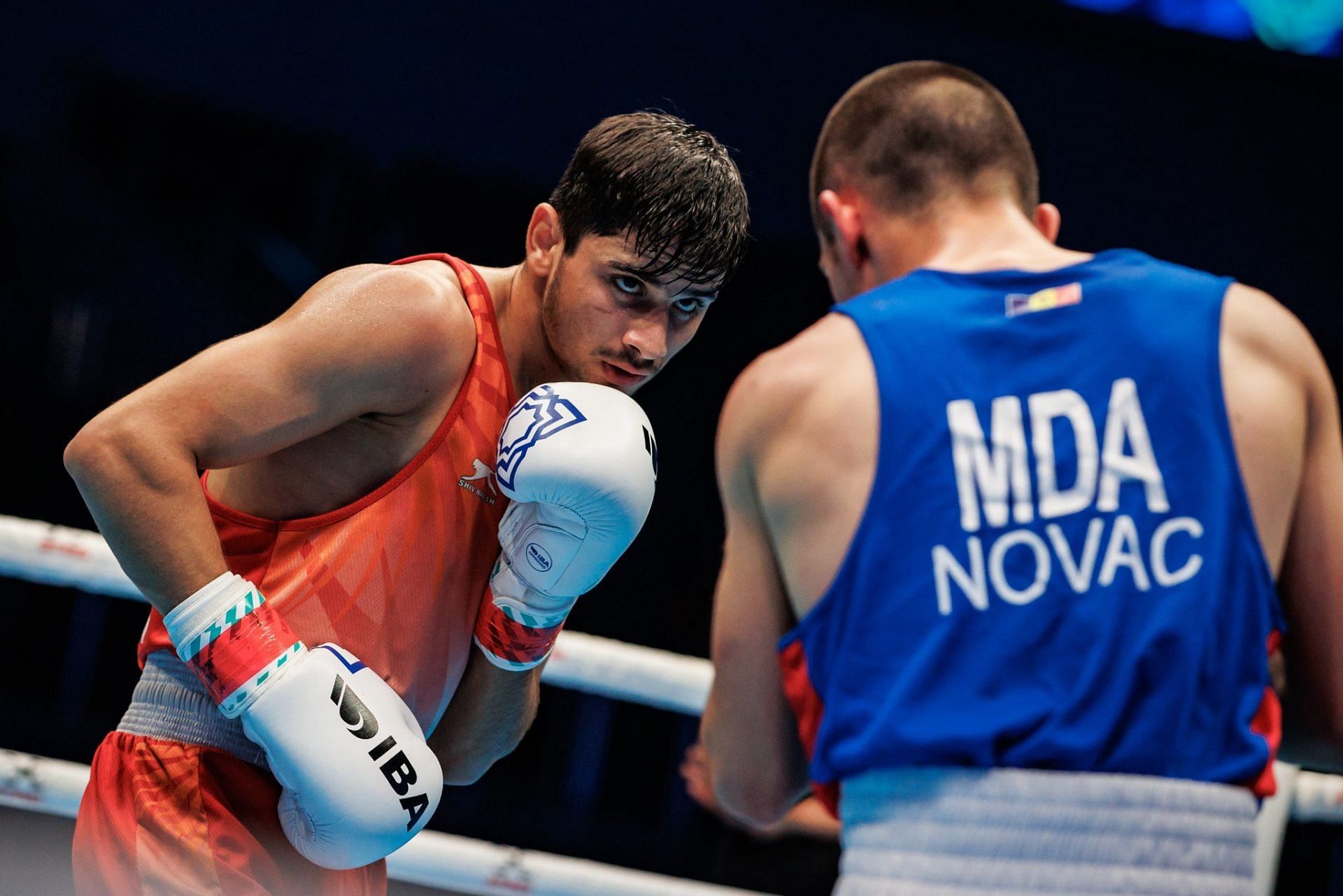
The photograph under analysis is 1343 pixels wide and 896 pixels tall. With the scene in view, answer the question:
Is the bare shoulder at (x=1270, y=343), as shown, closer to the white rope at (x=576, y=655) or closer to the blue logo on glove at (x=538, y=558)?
the blue logo on glove at (x=538, y=558)

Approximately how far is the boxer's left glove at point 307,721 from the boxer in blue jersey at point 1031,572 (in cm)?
49

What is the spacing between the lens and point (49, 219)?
237 inches

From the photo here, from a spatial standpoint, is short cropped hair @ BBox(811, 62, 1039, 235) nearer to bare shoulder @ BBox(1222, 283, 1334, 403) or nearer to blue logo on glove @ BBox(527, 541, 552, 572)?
bare shoulder @ BBox(1222, 283, 1334, 403)

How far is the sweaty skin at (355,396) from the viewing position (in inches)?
64.9

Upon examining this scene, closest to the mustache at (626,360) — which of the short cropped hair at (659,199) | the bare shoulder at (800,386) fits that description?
the short cropped hair at (659,199)

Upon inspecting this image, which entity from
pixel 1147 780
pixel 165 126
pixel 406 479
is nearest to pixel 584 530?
pixel 406 479

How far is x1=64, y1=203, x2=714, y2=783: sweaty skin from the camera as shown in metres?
1.65

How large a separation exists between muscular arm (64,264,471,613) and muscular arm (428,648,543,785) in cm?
52

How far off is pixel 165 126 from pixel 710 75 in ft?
8.64

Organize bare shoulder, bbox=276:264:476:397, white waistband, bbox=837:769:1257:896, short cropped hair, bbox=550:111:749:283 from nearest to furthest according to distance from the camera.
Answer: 1. white waistband, bbox=837:769:1257:896
2. bare shoulder, bbox=276:264:476:397
3. short cropped hair, bbox=550:111:749:283

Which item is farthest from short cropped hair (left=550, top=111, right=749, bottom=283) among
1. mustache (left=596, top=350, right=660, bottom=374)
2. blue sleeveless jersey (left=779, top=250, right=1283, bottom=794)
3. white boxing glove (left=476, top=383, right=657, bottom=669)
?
blue sleeveless jersey (left=779, top=250, right=1283, bottom=794)

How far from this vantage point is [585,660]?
2.74 metres

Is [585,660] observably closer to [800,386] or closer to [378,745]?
[378,745]

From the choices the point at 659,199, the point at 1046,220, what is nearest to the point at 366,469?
the point at 659,199
